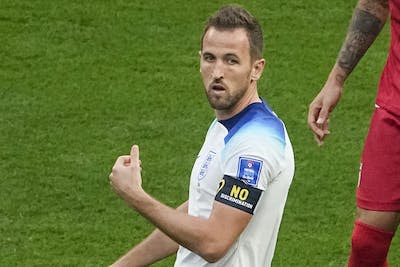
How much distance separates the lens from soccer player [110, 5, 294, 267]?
4.65 metres

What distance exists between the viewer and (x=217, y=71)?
490 cm

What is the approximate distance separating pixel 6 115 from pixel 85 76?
2.81 feet

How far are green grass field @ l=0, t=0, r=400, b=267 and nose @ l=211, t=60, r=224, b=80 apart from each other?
Answer: 9.68 feet

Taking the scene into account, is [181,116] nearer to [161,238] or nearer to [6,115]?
[6,115]

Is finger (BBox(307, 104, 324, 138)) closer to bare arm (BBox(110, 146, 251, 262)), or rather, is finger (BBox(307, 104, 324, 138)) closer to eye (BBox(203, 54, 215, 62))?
eye (BBox(203, 54, 215, 62))

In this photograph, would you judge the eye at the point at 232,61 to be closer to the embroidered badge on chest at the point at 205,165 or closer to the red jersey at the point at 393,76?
the embroidered badge on chest at the point at 205,165

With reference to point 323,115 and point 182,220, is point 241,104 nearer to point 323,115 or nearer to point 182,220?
point 182,220

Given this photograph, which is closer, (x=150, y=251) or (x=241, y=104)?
(x=241, y=104)

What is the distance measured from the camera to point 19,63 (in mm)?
10258

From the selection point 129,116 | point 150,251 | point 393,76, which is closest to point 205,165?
point 150,251

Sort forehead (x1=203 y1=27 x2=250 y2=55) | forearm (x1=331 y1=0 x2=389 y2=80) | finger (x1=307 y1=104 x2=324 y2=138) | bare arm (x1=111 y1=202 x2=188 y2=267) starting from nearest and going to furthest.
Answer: forehead (x1=203 y1=27 x2=250 y2=55), bare arm (x1=111 y1=202 x2=188 y2=267), finger (x1=307 y1=104 x2=324 y2=138), forearm (x1=331 y1=0 x2=389 y2=80)

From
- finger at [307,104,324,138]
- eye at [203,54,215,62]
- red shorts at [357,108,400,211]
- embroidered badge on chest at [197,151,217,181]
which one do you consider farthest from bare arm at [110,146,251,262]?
red shorts at [357,108,400,211]

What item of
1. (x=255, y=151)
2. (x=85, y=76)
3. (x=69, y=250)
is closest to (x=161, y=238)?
(x=255, y=151)

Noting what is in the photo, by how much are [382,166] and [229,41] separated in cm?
142
